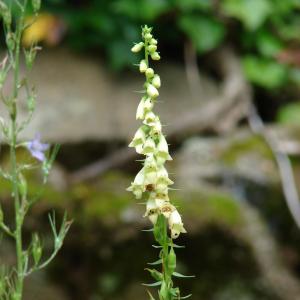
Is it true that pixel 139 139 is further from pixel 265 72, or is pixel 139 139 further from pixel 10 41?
pixel 265 72

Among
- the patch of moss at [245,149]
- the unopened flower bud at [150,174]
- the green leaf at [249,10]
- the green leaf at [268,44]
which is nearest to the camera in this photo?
the unopened flower bud at [150,174]

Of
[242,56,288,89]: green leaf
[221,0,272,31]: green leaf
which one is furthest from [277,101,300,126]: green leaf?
[221,0,272,31]: green leaf

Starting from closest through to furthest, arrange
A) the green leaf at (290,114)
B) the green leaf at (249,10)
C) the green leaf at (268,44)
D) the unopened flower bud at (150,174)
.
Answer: the unopened flower bud at (150,174) < the green leaf at (290,114) < the green leaf at (249,10) < the green leaf at (268,44)

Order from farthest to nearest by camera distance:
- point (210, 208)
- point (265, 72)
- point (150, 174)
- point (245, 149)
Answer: point (265, 72), point (245, 149), point (210, 208), point (150, 174)

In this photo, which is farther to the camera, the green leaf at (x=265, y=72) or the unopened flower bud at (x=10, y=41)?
the green leaf at (x=265, y=72)

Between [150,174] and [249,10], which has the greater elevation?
[249,10]

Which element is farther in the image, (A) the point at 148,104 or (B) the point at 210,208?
(B) the point at 210,208

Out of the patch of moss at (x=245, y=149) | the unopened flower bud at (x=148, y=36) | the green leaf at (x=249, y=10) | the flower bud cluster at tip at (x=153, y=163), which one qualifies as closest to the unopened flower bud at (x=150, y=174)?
the flower bud cluster at tip at (x=153, y=163)

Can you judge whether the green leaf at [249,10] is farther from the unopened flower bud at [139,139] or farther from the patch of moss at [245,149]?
the unopened flower bud at [139,139]

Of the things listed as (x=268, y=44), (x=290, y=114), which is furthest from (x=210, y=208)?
(x=268, y=44)
